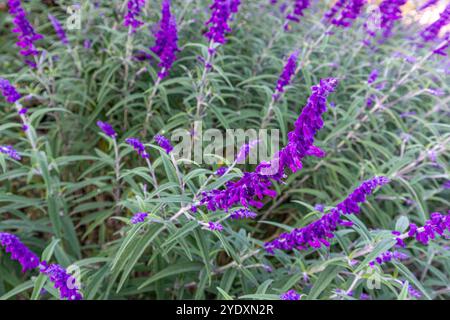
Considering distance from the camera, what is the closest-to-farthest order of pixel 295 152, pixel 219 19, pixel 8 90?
pixel 295 152
pixel 8 90
pixel 219 19

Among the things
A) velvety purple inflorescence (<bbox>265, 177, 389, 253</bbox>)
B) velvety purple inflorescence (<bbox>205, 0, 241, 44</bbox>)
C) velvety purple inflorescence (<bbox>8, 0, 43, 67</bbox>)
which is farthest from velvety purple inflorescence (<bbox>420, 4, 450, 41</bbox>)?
velvety purple inflorescence (<bbox>8, 0, 43, 67</bbox>)

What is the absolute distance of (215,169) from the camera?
254 cm

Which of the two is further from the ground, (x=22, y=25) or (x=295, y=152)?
(x=22, y=25)

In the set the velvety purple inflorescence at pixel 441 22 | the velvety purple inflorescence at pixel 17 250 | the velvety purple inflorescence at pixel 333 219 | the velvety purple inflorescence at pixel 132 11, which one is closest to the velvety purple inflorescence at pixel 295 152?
the velvety purple inflorescence at pixel 333 219

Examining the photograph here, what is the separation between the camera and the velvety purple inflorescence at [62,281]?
2041 mm

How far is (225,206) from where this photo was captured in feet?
6.20

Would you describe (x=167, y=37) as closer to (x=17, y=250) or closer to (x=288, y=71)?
(x=288, y=71)

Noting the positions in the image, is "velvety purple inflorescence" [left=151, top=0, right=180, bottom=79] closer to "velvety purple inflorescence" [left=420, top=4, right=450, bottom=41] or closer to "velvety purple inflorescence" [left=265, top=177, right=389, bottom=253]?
"velvety purple inflorescence" [left=265, top=177, right=389, bottom=253]

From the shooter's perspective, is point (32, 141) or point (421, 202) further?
point (421, 202)

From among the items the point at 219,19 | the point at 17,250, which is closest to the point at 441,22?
the point at 219,19

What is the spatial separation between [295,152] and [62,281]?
1267 mm
